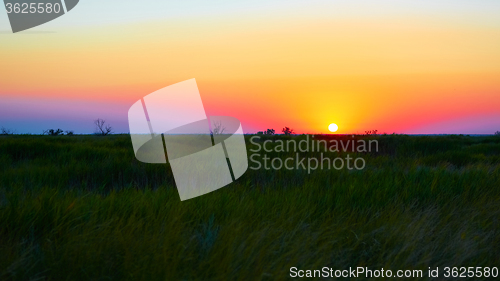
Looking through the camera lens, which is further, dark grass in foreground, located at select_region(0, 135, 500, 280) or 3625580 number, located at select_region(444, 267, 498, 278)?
3625580 number, located at select_region(444, 267, 498, 278)

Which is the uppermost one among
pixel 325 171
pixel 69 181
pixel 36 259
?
pixel 36 259

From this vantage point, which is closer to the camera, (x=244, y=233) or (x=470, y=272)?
(x=470, y=272)

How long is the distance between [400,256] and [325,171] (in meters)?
3.77

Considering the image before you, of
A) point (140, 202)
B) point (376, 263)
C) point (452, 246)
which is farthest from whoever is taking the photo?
point (140, 202)

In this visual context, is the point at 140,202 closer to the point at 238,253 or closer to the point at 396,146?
the point at 238,253

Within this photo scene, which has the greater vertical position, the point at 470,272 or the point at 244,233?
the point at 244,233

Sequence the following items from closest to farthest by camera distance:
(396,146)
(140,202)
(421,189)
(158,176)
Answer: (140,202)
(421,189)
(158,176)
(396,146)

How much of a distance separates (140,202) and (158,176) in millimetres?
3283

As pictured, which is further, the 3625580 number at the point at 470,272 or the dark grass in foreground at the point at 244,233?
the 3625580 number at the point at 470,272

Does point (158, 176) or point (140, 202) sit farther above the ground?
point (140, 202)

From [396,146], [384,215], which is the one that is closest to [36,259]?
[384,215]

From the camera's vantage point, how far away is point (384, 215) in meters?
3.82

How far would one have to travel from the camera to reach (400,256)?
290 cm

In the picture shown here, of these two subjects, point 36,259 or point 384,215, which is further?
point 384,215
